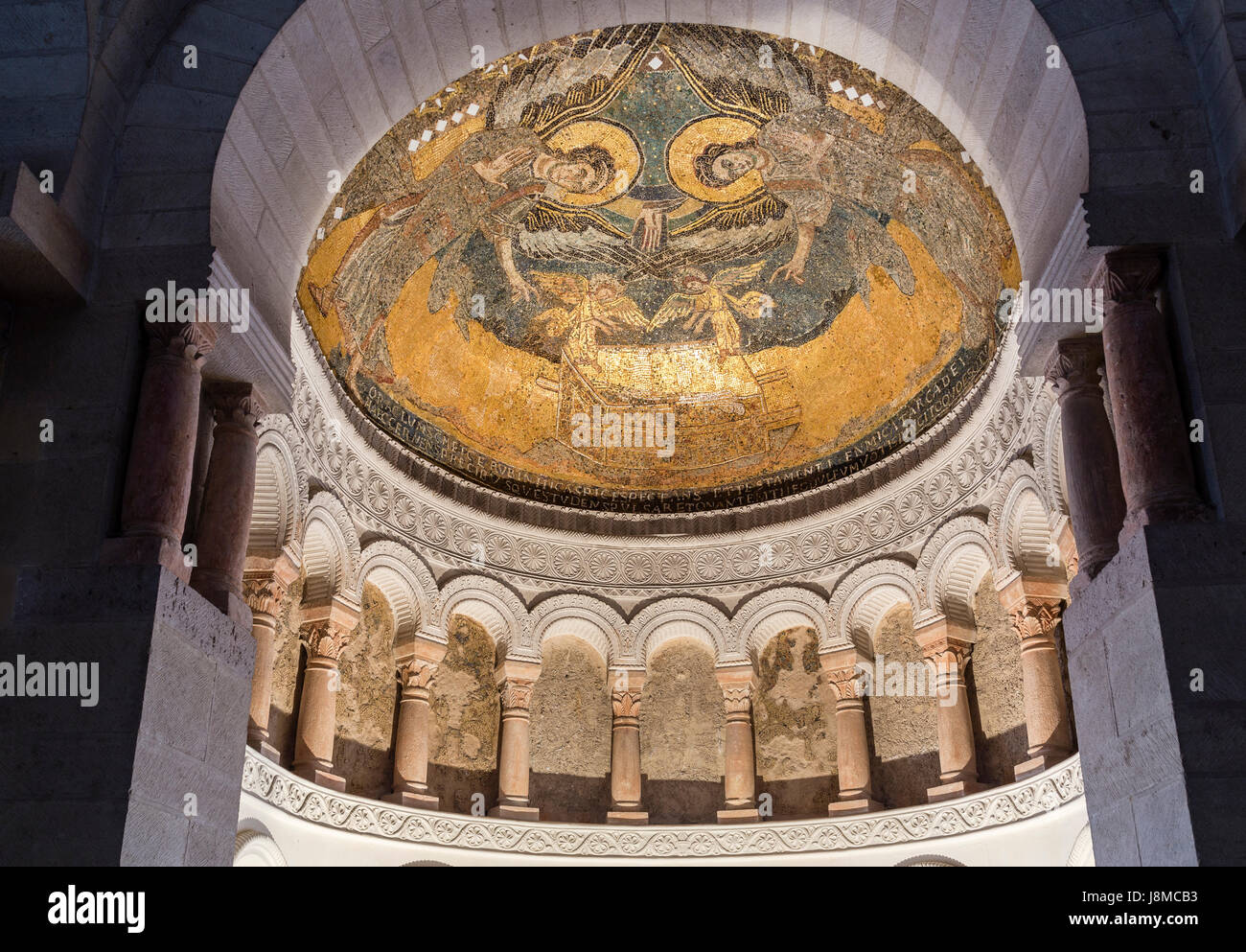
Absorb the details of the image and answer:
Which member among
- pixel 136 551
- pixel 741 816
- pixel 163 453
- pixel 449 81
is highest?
pixel 449 81

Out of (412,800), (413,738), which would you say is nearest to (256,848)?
(412,800)

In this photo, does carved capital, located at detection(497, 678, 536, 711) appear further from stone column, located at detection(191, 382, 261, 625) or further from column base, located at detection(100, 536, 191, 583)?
column base, located at detection(100, 536, 191, 583)

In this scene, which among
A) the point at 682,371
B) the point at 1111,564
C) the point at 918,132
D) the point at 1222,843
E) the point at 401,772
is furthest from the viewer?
the point at 682,371

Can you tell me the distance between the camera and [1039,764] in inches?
380

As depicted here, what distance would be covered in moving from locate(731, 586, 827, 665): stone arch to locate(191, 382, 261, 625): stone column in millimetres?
8010

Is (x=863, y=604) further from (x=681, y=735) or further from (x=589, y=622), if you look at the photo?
(x=589, y=622)

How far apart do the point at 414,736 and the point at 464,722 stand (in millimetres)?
1138

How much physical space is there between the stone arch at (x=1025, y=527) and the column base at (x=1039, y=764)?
157cm

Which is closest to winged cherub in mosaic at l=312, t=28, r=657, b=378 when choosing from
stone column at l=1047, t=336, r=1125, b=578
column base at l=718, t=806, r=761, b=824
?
column base at l=718, t=806, r=761, b=824

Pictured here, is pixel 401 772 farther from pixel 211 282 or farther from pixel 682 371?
pixel 211 282

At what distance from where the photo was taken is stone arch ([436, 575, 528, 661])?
12555 millimetres

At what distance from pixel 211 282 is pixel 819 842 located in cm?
875
